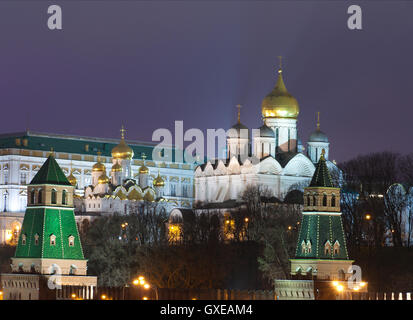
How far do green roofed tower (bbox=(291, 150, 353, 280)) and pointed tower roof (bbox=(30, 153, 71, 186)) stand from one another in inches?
560

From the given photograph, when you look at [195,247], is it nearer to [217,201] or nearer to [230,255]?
[230,255]

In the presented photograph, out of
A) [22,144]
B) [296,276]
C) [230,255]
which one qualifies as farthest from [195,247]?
[22,144]

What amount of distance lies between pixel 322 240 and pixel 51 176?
16401mm

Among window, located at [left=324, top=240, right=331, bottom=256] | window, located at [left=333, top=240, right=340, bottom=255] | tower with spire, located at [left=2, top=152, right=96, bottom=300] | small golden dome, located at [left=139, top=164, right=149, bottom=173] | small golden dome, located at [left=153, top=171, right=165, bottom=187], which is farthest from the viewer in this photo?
small golden dome, located at [left=153, top=171, right=165, bottom=187]

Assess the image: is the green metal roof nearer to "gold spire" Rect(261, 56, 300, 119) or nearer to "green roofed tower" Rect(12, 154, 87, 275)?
"gold spire" Rect(261, 56, 300, 119)

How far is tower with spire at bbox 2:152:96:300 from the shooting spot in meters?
89.6

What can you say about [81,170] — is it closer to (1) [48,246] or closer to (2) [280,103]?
(2) [280,103]

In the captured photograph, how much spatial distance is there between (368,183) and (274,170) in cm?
2384

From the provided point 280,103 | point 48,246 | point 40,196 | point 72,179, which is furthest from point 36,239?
point 72,179

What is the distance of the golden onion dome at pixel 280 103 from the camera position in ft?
511

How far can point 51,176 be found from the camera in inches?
3644

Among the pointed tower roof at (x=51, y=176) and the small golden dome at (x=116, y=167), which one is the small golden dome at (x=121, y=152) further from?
the pointed tower roof at (x=51, y=176)

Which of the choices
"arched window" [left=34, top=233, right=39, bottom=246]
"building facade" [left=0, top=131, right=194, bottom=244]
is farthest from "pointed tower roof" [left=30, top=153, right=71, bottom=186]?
"building facade" [left=0, top=131, right=194, bottom=244]
